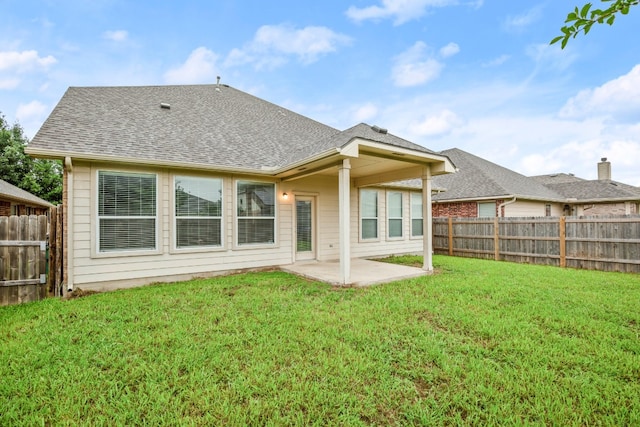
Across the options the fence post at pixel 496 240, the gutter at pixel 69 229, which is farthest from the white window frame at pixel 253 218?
the fence post at pixel 496 240

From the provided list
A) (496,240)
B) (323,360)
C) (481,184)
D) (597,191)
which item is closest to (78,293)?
(323,360)

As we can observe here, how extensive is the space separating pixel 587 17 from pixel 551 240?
986 centimetres

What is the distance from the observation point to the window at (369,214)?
980 centimetres

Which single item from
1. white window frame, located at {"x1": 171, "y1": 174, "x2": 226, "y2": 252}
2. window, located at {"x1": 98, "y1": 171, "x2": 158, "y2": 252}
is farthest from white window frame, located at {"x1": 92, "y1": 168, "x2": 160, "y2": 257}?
white window frame, located at {"x1": 171, "y1": 174, "x2": 226, "y2": 252}

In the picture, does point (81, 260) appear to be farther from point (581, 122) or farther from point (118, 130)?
point (581, 122)

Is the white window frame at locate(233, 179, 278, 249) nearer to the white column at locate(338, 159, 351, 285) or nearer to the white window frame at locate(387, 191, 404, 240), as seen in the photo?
the white column at locate(338, 159, 351, 285)

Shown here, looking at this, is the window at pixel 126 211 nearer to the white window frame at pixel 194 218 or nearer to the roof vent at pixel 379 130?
the white window frame at pixel 194 218

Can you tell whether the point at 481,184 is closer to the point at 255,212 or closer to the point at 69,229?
the point at 255,212

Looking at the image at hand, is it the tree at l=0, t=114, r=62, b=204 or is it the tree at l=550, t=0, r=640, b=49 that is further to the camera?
the tree at l=0, t=114, r=62, b=204

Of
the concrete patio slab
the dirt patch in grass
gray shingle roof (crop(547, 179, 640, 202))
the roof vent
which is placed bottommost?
the dirt patch in grass

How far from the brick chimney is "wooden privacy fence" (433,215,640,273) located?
48.1ft

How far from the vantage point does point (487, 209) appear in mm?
13508

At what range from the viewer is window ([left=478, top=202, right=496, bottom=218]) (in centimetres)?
1327

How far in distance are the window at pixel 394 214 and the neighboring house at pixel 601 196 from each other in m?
12.2
